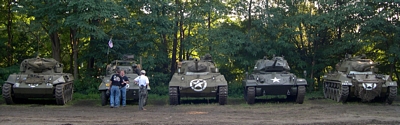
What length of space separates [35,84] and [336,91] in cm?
1177

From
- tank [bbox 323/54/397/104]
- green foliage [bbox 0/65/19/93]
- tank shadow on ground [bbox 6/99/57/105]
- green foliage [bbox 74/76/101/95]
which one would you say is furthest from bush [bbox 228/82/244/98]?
green foliage [bbox 0/65/19/93]

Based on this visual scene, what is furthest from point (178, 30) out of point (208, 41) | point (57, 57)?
point (57, 57)

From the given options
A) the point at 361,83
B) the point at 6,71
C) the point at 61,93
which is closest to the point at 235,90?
the point at 361,83

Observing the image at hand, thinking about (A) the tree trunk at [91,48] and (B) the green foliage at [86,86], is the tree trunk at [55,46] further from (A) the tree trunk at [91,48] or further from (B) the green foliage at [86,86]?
(B) the green foliage at [86,86]

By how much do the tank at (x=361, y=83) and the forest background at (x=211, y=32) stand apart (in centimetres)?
310

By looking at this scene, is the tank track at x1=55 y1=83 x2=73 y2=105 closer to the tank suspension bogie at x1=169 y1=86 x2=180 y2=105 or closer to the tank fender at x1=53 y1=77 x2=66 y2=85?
the tank fender at x1=53 y1=77 x2=66 y2=85

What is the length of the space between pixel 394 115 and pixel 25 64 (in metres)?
13.3

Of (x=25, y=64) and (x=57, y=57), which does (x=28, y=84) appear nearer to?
(x=25, y=64)

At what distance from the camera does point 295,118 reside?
11969 millimetres

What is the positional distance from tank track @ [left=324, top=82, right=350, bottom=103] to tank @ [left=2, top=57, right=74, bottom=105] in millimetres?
10465

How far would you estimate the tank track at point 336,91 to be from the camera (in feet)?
58.0

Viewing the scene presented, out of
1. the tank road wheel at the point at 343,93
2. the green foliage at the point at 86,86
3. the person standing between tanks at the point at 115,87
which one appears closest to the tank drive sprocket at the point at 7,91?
the person standing between tanks at the point at 115,87

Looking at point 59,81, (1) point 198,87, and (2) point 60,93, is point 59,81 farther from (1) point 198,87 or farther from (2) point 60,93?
(1) point 198,87

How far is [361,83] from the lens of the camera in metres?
17.3
